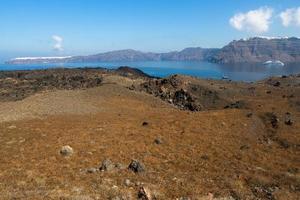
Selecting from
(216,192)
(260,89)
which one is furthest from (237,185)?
(260,89)

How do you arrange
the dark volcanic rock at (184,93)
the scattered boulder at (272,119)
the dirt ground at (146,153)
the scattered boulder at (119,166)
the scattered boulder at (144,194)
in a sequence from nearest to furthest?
1. the scattered boulder at (144,194)
2. the dirt ground at (146,153)
3. the scattered boulder at (119,166)
4. the scattered boulder at (272,119)
5. the dark volcanic rock at (184,93)

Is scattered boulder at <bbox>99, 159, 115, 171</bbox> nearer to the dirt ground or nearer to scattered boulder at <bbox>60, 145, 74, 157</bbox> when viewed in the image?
the dirt ground

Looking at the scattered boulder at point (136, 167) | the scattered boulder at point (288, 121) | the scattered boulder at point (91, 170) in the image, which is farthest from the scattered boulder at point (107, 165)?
the scattered boulder at point (288, 121)

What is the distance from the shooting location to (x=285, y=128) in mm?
33812

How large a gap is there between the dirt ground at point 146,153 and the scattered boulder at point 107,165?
0.83 ft

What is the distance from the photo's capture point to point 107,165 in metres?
20.3

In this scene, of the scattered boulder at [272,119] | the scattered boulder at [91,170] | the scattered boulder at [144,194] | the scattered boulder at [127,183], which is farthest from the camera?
the scattered boulder at [272,119]

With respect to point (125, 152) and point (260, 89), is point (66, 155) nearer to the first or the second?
point (125, 152)

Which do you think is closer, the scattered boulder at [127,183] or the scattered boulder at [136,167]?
the scattered boulder at [127,183]

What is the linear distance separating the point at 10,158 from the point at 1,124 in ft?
27.7

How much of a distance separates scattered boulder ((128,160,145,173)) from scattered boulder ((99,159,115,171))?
974 millimetres

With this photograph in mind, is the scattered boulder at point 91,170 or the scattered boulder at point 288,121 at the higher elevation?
the scattered boulder at point 91,170

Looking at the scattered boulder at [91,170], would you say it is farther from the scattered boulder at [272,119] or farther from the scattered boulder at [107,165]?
the scattered boulder at [272,119]

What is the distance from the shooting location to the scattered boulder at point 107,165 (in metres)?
20.1
